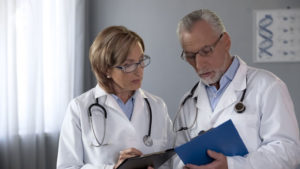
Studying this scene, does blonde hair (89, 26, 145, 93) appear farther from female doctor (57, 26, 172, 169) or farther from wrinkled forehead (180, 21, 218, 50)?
wrinkled forehead (180, 21, 218, 50)

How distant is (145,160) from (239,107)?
49cm

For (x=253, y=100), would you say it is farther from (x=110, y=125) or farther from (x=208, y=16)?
(x=110, y=125)

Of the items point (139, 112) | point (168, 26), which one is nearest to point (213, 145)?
point (139, 112)

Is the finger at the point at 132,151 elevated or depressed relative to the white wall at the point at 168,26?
depressed

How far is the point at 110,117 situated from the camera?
182cm

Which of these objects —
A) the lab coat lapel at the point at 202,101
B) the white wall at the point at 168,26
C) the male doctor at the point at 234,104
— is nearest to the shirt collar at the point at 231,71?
the male doctor at the point at 234,104

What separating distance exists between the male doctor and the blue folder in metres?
0.03

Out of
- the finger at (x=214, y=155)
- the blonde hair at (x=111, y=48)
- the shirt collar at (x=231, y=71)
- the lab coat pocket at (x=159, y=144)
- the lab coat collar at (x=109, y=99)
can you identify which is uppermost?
the blonde hair at (x=111, y=48)

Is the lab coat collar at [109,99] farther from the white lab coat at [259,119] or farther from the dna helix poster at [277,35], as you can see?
the dna helix poster at [277,35]

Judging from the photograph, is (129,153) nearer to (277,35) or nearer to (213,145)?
(213,145)

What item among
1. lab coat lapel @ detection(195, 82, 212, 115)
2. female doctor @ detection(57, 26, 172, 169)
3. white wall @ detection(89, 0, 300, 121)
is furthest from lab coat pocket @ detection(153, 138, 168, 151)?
white wall @ detection(89, 0, 300, 121)

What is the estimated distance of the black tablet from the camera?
1.50 meters

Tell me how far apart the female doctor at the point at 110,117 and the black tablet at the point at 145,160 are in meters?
0.09

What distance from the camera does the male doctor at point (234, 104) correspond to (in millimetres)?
1597
